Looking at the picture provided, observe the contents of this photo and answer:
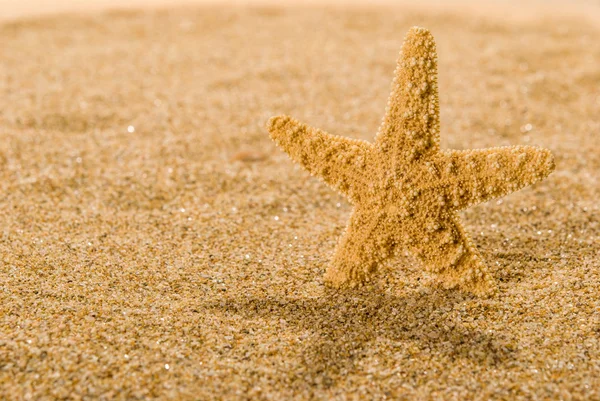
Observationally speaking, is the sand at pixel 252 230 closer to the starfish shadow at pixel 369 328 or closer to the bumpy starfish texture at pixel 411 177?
the starfish shadow at pixel 369 328

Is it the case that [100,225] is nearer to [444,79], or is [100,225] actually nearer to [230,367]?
[230,367]

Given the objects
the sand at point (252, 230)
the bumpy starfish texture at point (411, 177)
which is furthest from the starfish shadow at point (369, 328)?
the bumpy starfish texture at point (411, 177)

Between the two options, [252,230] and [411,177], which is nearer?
[411,177]

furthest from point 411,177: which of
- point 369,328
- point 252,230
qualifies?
point 252,230

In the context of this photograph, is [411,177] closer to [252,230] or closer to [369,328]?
[369,328]

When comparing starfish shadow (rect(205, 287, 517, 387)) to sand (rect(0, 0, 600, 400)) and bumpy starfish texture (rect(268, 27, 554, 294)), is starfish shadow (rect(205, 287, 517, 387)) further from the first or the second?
bumpy starfish texture (rect(268, 27, 554, 294))

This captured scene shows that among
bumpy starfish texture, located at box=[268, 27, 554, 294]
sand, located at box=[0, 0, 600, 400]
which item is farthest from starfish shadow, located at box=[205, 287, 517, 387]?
bumpy starfish texture, located at box=[268, 27, 554, 294]
